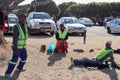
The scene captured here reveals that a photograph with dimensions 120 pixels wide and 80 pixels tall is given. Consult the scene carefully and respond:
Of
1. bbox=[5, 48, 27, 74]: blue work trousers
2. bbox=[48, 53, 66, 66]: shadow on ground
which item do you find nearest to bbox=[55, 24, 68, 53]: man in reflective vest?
bbox=[48, 53, 66, 66]: shadow on ground

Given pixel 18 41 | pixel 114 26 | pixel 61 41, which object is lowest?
pixel 114 26

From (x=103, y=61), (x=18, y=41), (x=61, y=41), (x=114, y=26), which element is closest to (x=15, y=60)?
(x=18, y=41)

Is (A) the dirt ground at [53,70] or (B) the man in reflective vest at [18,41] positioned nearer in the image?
(B) the man in reflective vest at [18,41]

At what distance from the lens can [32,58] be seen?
12.8m

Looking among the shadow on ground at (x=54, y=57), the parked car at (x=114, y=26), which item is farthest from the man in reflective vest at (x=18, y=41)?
the parked car at (x=114, y=26)

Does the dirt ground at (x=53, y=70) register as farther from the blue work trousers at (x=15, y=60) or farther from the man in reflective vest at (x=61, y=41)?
Answer: the man in reflective vest at (x=61, y=41)

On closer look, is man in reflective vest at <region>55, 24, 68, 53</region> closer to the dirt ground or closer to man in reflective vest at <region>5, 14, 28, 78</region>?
the dirt ground

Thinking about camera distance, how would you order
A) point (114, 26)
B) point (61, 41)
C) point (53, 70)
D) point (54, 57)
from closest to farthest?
1. point (53, 70)
2. point (54, 57)
3. point (61, 41)
4. point (114, 26)

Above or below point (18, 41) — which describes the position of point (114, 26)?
below

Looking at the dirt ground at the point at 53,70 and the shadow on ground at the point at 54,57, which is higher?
the dirt ground at the point at 53,70

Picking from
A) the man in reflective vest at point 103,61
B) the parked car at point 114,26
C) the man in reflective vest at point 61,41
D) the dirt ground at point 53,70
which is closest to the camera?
the dirt ground at point 53,70

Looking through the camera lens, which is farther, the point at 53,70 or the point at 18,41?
the point at 53,70

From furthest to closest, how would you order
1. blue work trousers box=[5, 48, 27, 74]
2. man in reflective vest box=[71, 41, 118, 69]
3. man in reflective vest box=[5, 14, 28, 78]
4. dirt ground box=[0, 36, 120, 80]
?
man in reflective vest box=[71, 41, 118, 69]
dirt ground box=[0, 36, 120, 80]
blue work trousers box=[5, 48, 27, 74]
man in reflective vest box=[5, 14, 28, 78]

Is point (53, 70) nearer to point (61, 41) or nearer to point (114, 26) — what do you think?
point (61, 41)
